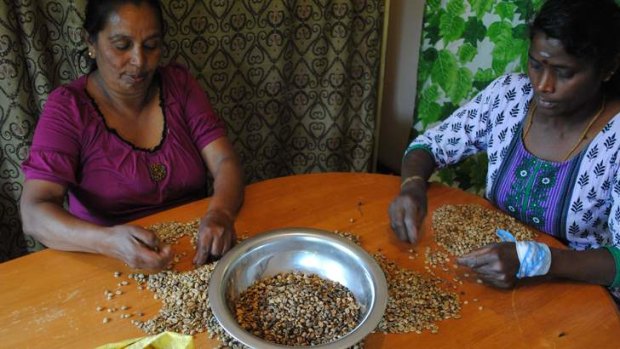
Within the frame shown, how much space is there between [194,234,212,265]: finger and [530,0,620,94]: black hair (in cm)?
107

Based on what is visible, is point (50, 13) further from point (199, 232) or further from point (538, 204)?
point (538, 204)

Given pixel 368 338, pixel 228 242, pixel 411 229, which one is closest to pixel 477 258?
pixel 411 229

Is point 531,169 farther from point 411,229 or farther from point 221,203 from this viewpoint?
point 221,203

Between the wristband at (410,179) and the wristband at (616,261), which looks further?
the wristband at (410,179)

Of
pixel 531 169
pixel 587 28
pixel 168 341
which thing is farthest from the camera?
pixel 531 169

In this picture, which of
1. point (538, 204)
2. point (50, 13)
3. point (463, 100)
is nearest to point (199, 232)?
point (538, 204)

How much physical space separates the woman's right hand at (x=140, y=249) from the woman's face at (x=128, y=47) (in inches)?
20.8

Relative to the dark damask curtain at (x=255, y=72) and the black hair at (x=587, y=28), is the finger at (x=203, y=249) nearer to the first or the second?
the dark damask curtain at (x=255, y=72)

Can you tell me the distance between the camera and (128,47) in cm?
164

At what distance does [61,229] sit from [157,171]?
0.39 meters

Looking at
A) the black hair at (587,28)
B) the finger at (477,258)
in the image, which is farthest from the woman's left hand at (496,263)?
the black hair at (587,28)

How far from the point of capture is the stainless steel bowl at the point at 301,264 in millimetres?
1236

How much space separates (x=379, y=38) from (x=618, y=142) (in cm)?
149

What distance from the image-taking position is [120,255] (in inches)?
54.5
